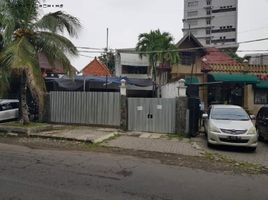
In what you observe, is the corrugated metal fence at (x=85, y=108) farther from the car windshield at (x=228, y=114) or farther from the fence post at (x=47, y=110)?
the car windshield at (x=228, y=114)

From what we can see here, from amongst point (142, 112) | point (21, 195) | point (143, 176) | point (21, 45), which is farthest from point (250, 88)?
point (21, 195)

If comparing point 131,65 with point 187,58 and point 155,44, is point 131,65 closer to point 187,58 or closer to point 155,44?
point 155,44

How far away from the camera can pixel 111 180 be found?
7.95 meters

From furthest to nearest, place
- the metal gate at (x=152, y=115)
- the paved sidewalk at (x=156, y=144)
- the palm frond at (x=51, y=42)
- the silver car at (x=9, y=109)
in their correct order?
the silver car at (x=9, y=109) < the metal gate at (x=152, y=115) < the palm frond at (x=51, y=42) < the paved sidewalk at (x=156, y=144)

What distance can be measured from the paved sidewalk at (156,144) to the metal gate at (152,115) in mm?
1178

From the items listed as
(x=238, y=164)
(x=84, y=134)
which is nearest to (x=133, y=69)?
(x=84, y=134)

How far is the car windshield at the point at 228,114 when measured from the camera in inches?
584

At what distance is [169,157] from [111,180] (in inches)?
164

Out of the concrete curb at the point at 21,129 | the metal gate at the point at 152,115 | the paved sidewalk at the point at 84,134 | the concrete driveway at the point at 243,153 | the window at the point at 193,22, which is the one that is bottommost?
the concrete driveway at the point at 243,153

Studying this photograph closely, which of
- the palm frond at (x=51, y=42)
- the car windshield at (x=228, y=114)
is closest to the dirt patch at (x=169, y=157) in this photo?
the car windshield at (x=228, y=114)

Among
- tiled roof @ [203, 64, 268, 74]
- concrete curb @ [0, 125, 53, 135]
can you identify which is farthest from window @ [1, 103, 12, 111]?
tiled roof @ [203, 64, 268, 74]

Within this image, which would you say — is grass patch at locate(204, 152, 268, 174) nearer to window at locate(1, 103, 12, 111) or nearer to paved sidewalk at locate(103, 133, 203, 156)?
paved sidewalk at locate(103, 133, 203, 156)

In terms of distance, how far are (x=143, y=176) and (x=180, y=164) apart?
2.27m

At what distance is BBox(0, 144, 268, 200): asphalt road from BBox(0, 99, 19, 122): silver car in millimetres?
9762
